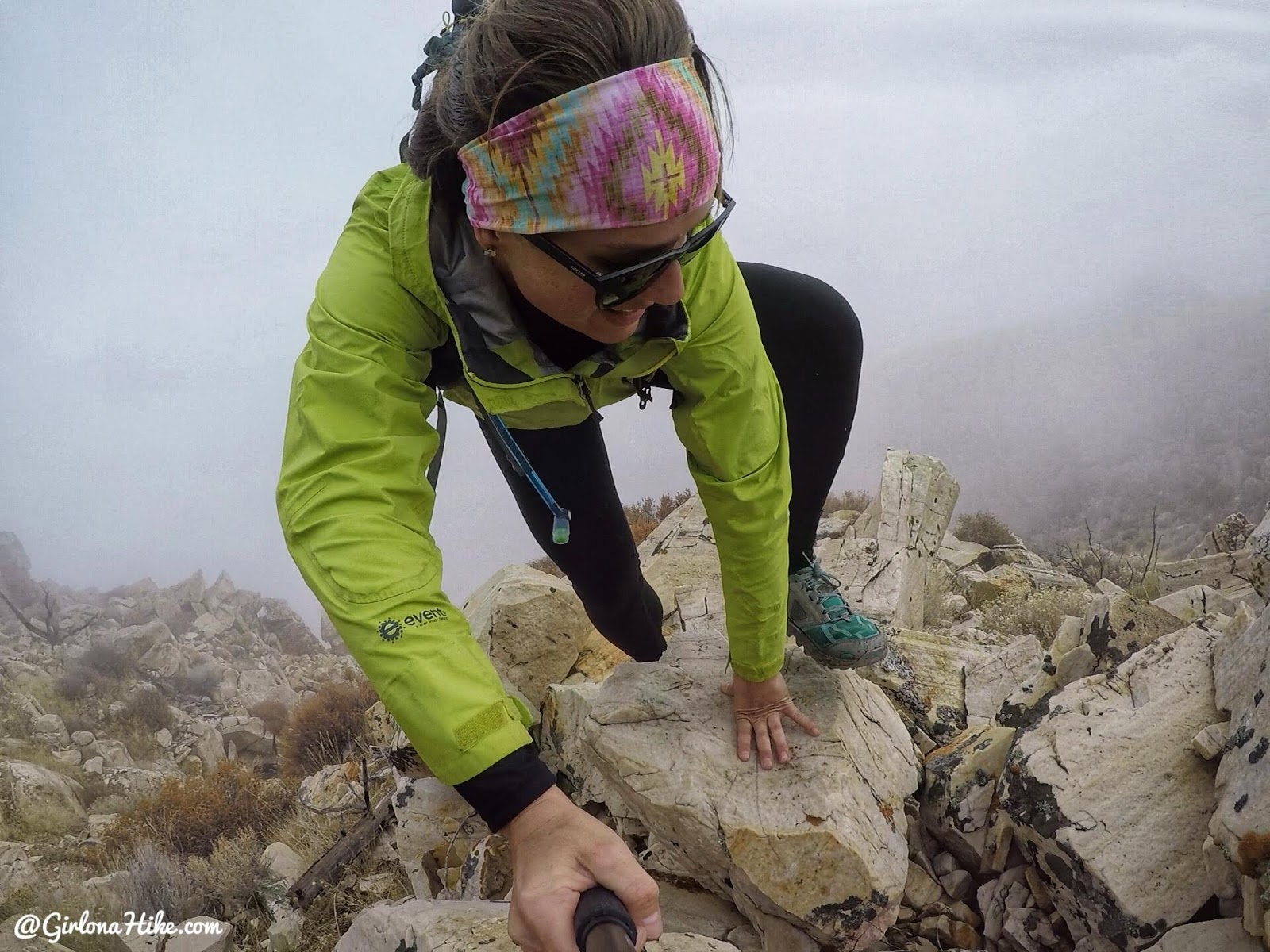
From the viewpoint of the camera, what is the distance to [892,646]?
394 centimetres

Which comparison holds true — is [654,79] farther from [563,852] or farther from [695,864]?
[695,864]

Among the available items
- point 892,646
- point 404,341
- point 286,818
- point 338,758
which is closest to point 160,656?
point 338,758

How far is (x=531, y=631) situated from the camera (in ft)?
14.3

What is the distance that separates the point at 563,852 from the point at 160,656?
51.0 feet

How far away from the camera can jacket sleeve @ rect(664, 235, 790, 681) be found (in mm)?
1785

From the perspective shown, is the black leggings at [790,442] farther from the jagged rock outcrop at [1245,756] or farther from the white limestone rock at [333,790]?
the white limestone rock at [333,790]

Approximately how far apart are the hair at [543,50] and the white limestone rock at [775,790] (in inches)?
75.7

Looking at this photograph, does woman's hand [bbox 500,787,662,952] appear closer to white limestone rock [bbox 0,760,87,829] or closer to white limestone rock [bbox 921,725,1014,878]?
white limestone rock [bbox 921,725,1014,878]

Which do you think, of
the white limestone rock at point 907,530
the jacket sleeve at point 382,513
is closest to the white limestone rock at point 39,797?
the white limestone rock at point 907,530

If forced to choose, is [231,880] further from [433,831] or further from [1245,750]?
[1245,750]

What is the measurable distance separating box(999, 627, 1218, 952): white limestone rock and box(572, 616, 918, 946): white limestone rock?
1.49ft

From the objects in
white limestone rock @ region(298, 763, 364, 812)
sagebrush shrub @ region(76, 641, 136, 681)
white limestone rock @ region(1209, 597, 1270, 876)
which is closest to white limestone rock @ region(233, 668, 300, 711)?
sagebrush shrub @ region(76, 641, 136, 681)

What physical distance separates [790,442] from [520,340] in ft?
3.87

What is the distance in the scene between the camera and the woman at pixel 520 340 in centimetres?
128
